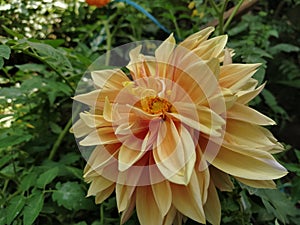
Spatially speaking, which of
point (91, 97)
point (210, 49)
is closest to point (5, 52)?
point (91, 97)

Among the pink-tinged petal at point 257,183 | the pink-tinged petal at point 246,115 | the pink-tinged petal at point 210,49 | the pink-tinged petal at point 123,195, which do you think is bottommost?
the pink-tinged petal at point 123,195

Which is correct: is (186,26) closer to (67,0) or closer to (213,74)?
(67,0)

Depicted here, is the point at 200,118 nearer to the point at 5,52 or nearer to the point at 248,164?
the point at 248,164

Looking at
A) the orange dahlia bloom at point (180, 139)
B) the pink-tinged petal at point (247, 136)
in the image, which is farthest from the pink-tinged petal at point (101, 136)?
the pink-tinged petal at point (247, 136)

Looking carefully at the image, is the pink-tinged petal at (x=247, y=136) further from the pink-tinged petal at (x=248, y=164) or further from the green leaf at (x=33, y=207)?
the green leaf at (x=33, y=207)

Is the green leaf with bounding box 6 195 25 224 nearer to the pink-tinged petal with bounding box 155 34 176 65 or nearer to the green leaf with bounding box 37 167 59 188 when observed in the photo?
the green leaf with bounding box 37 167 59 188

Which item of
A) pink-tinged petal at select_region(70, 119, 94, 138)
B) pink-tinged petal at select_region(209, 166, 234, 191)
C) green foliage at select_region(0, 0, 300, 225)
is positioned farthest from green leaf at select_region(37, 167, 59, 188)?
pink-tinged petal at select_region(209, 166, 234, 191)
